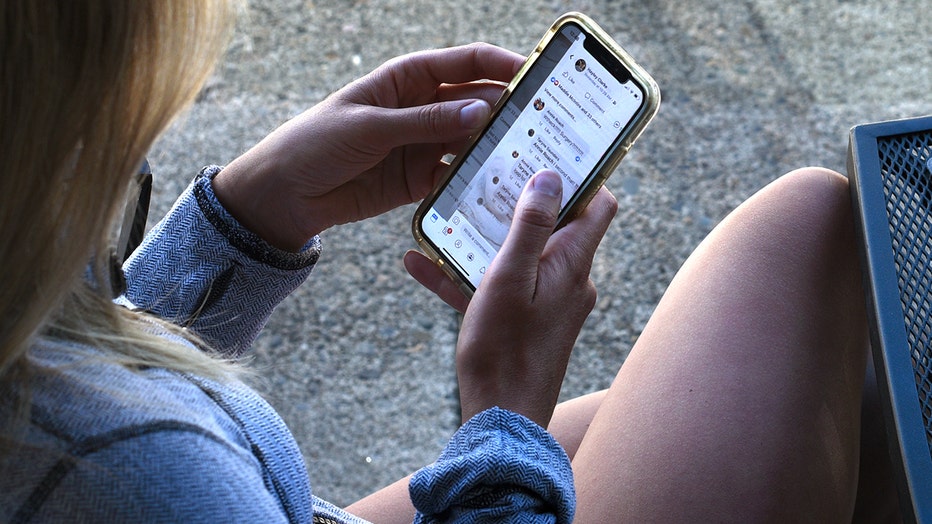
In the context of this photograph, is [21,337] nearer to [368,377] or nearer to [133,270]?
[133,270]

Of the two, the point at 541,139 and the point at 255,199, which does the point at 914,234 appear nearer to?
the point at 541,139

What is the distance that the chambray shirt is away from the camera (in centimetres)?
66

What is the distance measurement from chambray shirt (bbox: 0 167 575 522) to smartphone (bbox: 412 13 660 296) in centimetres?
37

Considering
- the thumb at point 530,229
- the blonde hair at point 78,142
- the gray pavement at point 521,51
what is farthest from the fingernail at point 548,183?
the gray pavement at point 521,51

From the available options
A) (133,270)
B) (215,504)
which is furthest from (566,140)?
(215,504)

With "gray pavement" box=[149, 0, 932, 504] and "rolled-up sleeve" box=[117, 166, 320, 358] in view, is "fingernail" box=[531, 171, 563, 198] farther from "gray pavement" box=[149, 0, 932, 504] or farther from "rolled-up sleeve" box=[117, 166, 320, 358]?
"gray pavement" box=[149, 0, 932, 504]

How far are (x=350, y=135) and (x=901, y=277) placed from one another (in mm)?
683

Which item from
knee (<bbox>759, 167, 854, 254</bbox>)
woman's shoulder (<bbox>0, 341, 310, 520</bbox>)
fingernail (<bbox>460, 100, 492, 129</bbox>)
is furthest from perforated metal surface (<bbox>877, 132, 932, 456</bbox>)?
woman's shoulder (<bbox>0, 341, 310, 520</bbox>)

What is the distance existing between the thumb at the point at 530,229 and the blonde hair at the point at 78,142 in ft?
1.27

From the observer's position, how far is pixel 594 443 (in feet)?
3.74

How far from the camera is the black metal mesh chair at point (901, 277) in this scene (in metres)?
0.92

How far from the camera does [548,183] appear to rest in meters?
1.14

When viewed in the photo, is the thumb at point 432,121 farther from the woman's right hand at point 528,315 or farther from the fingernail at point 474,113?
the woman's right hand at point 528,315

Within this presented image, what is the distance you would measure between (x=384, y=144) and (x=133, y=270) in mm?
364
